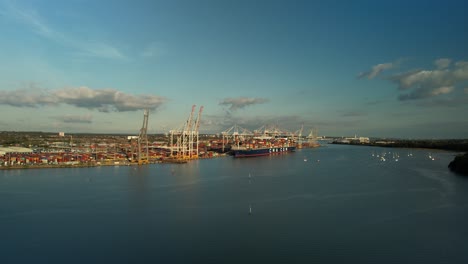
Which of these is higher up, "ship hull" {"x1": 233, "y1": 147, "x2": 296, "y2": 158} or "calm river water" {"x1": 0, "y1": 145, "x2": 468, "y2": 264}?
"ship hull" {"x1": 233, "y1": 147, "x2": 296, "y2": 158}

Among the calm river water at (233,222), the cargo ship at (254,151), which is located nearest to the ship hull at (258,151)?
the cargo ship at (254,151)

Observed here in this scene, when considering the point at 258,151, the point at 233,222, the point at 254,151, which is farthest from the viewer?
the point at 258,151

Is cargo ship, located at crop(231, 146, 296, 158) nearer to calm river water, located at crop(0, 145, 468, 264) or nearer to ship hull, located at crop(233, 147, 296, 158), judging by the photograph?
ship hull, located at crop(233, 147, 296, 158)

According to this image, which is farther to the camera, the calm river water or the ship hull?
the ship hull

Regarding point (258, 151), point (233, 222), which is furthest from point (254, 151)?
point (233, 222)

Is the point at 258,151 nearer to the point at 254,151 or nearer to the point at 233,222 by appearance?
the point at 254,151

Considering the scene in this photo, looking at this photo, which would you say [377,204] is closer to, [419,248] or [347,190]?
[347,190]

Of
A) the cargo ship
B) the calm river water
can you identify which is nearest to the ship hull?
the cargo ship

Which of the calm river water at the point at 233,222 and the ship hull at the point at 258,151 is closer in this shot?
the calm river water at the point at 233,222

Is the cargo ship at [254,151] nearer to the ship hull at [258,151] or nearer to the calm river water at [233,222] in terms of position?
the ship hull at [258,151]
